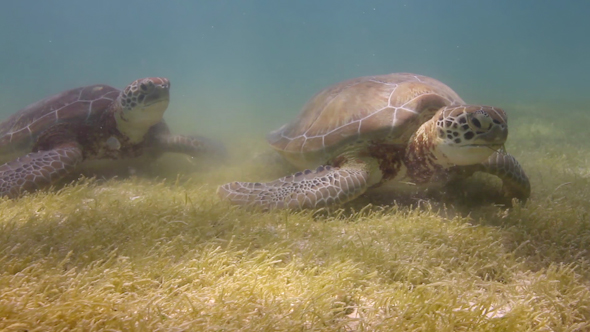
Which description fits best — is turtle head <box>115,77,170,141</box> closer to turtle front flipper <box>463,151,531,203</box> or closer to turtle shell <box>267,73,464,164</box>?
turtle shell <box>267,73,464,164</box>

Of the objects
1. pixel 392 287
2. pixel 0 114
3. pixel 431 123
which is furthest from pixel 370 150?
pixel 0 114

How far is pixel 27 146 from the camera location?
5.10 meters

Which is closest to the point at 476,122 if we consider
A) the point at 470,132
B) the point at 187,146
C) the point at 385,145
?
the point at 470,132

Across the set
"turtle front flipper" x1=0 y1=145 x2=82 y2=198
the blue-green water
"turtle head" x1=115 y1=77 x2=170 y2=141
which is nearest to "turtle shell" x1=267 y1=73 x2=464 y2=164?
"turtle head" x1=115 y1=77 x2=170 y2=141

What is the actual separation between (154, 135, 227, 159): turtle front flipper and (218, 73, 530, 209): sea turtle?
7.23ft

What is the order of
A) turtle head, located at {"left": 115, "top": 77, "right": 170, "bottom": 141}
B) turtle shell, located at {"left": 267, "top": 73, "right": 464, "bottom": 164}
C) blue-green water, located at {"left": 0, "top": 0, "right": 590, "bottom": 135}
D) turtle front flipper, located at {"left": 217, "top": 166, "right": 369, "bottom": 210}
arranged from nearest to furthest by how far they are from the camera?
turtle front flipper, located at {"left": 217, "top": 166, "right": 369, "bottom": 210}
turtle shell, located at {"left": 267, "top": 73, "right": 464, "bottom": 164}
turtle head, located at {"left": 115, "top": 77, "right": 170, "bottom": 141}
blue-green water, located at {"left": 0, "top": 0, "right": 590, "bottom": 135}

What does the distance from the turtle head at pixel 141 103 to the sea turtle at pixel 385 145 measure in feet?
6.73

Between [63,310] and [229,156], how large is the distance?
5930 millimetres

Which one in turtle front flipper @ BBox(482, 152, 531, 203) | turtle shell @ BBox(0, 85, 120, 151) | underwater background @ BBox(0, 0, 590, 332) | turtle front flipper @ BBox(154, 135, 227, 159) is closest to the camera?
underwater background @ BBox(0, 0, 590, 332)

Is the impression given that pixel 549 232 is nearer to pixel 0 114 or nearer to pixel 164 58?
pixel 0 114

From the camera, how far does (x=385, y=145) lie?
402cm

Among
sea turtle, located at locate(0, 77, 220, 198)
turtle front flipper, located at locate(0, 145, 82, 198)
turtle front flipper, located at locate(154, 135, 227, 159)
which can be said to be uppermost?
sea turtle, located at locate(0, 77, 220, 198)

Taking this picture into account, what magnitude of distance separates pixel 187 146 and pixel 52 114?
2.16 meters

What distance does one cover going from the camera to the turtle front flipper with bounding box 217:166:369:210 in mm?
3307
